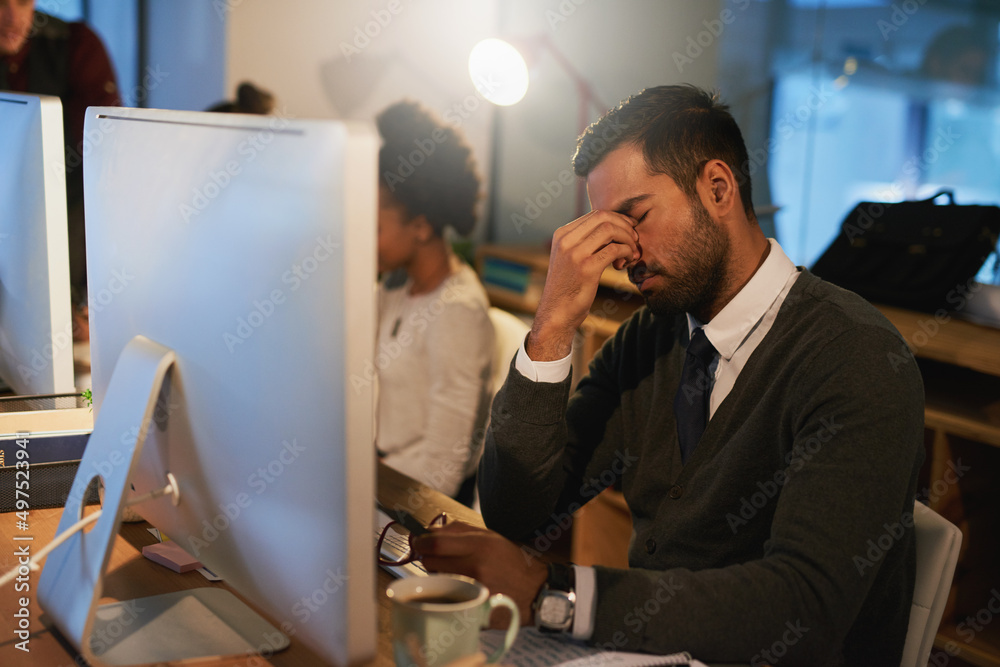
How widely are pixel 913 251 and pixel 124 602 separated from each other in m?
1.78

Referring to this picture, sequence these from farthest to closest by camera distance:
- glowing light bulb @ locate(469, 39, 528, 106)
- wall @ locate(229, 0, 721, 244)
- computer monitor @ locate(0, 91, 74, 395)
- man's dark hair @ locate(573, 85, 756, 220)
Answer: wall @ locate(229, 0, 721, 244) < glowing light bulb @ locate(469, 39, 528, 106) < man's dark hair @ locate(573, 85, 756, 220) < computer monitor @ locate(0, 91, 74, 395)

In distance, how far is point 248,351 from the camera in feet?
2.16

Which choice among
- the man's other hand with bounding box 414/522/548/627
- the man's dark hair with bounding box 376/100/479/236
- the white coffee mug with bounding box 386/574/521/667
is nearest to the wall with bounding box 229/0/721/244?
the man's dark hair with bounding box 376/100/479/236

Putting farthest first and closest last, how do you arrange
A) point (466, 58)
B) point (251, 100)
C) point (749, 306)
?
point (466, 58) → point (251, 100) → point (749, 306)

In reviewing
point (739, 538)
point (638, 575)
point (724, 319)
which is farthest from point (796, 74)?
point (638, 575)

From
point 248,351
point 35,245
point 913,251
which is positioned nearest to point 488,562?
point 248,351

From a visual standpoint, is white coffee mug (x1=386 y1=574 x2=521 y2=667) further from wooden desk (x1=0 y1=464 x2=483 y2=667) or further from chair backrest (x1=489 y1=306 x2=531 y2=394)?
chair backrest (x1=489 y1=306 x2=531 y2=394)

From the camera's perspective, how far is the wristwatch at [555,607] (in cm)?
81

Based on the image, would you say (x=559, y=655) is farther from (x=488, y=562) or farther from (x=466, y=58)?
(x=466, y=58)

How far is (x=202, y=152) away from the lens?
71 cm

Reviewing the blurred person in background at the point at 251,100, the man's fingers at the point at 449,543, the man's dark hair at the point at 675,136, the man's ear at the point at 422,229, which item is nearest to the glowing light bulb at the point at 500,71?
the man's ear at the point at 422,229

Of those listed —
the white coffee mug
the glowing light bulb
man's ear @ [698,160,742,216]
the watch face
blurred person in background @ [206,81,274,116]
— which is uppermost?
the glowing light bulb

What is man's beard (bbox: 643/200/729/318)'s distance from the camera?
46.4 inches

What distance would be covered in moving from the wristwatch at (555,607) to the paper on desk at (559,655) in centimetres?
2
